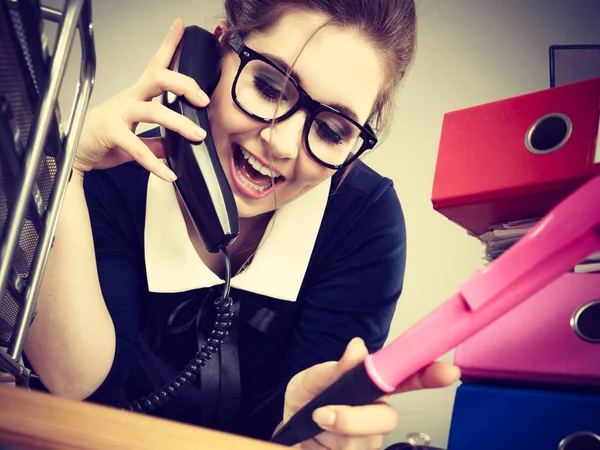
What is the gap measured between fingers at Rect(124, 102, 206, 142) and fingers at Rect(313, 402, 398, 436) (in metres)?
0.32

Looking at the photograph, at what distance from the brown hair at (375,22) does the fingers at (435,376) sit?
38 centimetres

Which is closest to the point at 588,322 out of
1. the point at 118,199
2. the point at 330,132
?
the point at 330,132

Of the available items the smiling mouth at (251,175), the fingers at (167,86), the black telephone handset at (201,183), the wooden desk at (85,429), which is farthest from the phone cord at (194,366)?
the wooden desk at (85,429)

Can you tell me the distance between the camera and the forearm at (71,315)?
1.81 ft

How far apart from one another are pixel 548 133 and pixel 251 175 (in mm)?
351

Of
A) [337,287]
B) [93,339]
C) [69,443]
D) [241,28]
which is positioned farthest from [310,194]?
[69,443]

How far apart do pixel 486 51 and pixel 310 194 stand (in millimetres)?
306

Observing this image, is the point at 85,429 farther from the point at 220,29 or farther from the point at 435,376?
the point at 220,29

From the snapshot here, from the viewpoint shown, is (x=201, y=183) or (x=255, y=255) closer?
(x=201, y=183)

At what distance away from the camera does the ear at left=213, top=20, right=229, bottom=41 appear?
0.64 metres

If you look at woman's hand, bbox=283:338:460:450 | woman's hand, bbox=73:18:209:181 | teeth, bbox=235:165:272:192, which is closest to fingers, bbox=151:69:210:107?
woman's hand, bbox=73:18:209:181

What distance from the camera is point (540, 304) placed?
0.43 m

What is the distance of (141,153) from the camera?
21.0 inches

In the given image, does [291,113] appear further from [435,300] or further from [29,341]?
[29,341]
